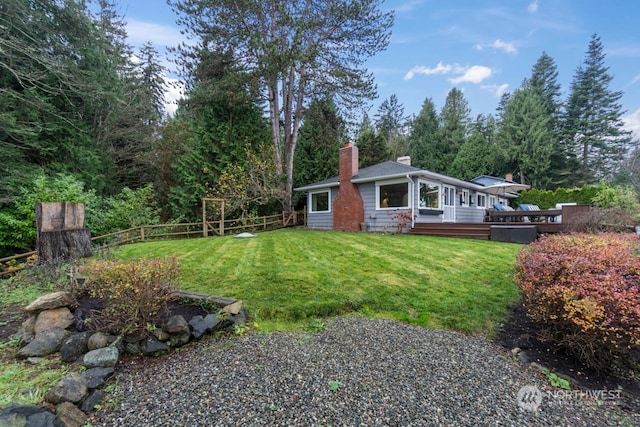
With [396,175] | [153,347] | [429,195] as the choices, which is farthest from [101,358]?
[429,195]

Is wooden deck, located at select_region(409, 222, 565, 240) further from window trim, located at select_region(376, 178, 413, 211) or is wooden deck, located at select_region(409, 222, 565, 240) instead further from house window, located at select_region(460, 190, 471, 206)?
house window, located at select_region(460, 190, 471, 206)

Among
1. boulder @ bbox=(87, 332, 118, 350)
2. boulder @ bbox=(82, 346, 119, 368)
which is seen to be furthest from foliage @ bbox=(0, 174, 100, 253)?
boulder @ bbox=(82, 346, 119, 368)

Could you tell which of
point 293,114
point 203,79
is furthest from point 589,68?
point 203,79

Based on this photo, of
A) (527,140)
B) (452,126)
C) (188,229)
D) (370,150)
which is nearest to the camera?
(188,229)

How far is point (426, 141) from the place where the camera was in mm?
28125

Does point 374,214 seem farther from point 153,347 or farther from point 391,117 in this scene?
point 391,117

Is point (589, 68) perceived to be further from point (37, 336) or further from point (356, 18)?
point (37, 336)

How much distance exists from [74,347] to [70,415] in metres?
0.98

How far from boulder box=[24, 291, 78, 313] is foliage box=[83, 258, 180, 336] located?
641 millimetres

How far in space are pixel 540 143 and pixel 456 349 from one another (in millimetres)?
27654

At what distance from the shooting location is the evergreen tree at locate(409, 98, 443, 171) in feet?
90.9

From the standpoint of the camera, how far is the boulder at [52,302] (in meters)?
3.30

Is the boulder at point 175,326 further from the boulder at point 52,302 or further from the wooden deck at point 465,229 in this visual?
the wooden deck at point 465,229

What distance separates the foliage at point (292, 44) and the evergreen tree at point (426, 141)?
1426 centimetres
